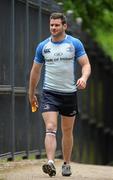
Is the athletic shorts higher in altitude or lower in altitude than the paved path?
higher

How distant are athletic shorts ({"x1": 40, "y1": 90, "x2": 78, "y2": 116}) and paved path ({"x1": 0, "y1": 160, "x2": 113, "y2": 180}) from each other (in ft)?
2.55

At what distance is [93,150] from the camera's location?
2262 centimetres

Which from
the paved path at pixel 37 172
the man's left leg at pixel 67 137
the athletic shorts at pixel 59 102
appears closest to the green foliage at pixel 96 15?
the paved path at pixel 37 172

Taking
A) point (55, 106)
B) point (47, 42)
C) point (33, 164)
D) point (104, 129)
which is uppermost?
point (47, 42)

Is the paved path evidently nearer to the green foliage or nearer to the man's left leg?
the man's left leg

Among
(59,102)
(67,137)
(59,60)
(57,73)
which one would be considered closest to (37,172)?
(67,137)

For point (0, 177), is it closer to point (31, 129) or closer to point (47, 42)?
point (47, 42)

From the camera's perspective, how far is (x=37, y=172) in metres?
12.5

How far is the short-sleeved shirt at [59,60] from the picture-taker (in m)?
11.0

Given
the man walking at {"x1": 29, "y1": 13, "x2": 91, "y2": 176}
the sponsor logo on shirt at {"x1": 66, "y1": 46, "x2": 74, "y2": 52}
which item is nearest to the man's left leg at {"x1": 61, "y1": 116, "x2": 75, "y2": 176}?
the man walking at {"x1": 29, "y1": 13, "x2": 91, "y2": 176}

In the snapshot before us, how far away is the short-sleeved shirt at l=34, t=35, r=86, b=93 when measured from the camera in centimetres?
1105

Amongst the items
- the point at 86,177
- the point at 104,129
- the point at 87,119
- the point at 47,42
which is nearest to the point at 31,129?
the point at 86,177

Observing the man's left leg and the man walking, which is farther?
the man's left leg

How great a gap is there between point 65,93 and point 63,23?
81cm
